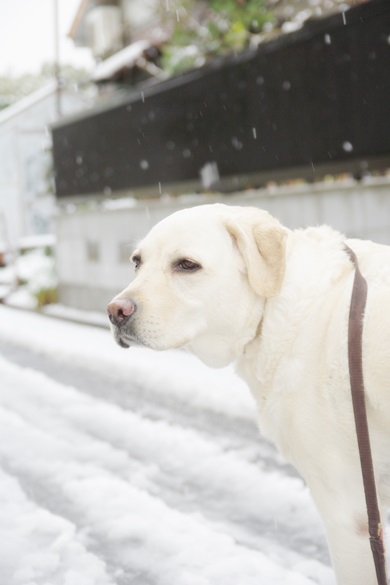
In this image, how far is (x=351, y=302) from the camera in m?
2.38

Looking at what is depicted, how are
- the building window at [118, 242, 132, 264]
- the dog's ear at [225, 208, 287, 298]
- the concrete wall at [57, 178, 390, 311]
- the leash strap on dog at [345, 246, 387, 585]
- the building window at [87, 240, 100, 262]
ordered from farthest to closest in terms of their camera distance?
the building window at [87, 240, 100, 262] → the building window at [118, 242, 132, 264] → the concrete wall at [57, 178, 390, 311] → the dog's ear at [225, 208, 287, 298] → the leash strap on dog at [345, 246, 387, 585]

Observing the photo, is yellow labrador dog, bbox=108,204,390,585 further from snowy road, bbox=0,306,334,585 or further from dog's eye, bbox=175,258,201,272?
snowy road, bbox=0,306,334,585

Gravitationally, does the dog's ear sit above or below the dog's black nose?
above

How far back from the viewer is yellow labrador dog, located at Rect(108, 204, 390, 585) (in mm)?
2385

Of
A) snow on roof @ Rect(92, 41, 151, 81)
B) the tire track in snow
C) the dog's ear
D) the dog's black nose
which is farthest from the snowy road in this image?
snow on roof @ Rect(92, 41, 151, 81)

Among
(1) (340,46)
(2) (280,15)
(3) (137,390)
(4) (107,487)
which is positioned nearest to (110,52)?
(2) (280,15)

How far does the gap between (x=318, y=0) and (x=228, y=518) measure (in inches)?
498

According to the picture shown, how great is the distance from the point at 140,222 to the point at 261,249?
30.5 ft

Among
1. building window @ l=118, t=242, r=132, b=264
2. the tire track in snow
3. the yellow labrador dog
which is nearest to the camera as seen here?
the yellow labrador dog

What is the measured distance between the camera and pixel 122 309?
2.64 metres

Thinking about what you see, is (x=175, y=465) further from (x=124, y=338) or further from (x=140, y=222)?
(x=140, y=222)

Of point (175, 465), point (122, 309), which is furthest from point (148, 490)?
point (122, 309)

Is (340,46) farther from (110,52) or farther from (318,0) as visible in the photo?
(110,52)

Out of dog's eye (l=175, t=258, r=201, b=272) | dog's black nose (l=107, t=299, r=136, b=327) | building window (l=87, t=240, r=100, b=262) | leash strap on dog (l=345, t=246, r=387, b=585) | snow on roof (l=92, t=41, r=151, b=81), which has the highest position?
snow on roof (l=92, t=41, r=151, b=81)
